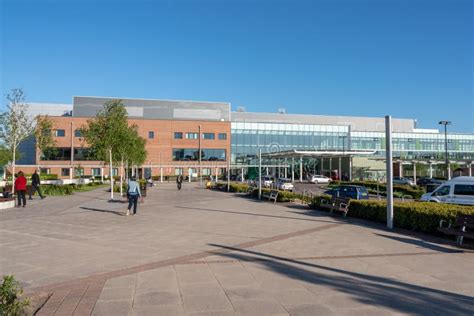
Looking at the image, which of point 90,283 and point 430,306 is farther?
point 90,283

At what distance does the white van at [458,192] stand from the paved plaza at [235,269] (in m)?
8.13

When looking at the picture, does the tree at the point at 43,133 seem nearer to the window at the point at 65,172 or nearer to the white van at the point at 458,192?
the white van at the point at 458,192

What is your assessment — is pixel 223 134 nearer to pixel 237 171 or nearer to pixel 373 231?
pixel 237 171

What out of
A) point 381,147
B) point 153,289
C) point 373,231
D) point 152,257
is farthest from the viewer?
point 381,147

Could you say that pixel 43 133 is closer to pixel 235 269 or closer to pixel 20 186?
pixel 20 186

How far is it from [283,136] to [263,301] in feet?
230

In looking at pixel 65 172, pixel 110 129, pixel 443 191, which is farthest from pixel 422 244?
pixel 65 172

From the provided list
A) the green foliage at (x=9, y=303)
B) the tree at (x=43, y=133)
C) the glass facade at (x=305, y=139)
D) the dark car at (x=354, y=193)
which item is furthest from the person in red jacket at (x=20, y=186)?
the glass facade at (x=305, y=139)

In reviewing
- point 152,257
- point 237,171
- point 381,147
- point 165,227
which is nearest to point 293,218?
point 165,227

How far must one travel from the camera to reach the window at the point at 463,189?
17.8m

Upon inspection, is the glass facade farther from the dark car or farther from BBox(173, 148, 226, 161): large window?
the dark car

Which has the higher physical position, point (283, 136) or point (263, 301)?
point (283, 136)

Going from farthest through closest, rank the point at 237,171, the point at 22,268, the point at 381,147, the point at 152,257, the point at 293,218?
the point at 381,147 → the point at 237,171 → the point at 293,218 → the point at 152,257 → the point at 22,268

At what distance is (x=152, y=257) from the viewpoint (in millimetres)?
8039
